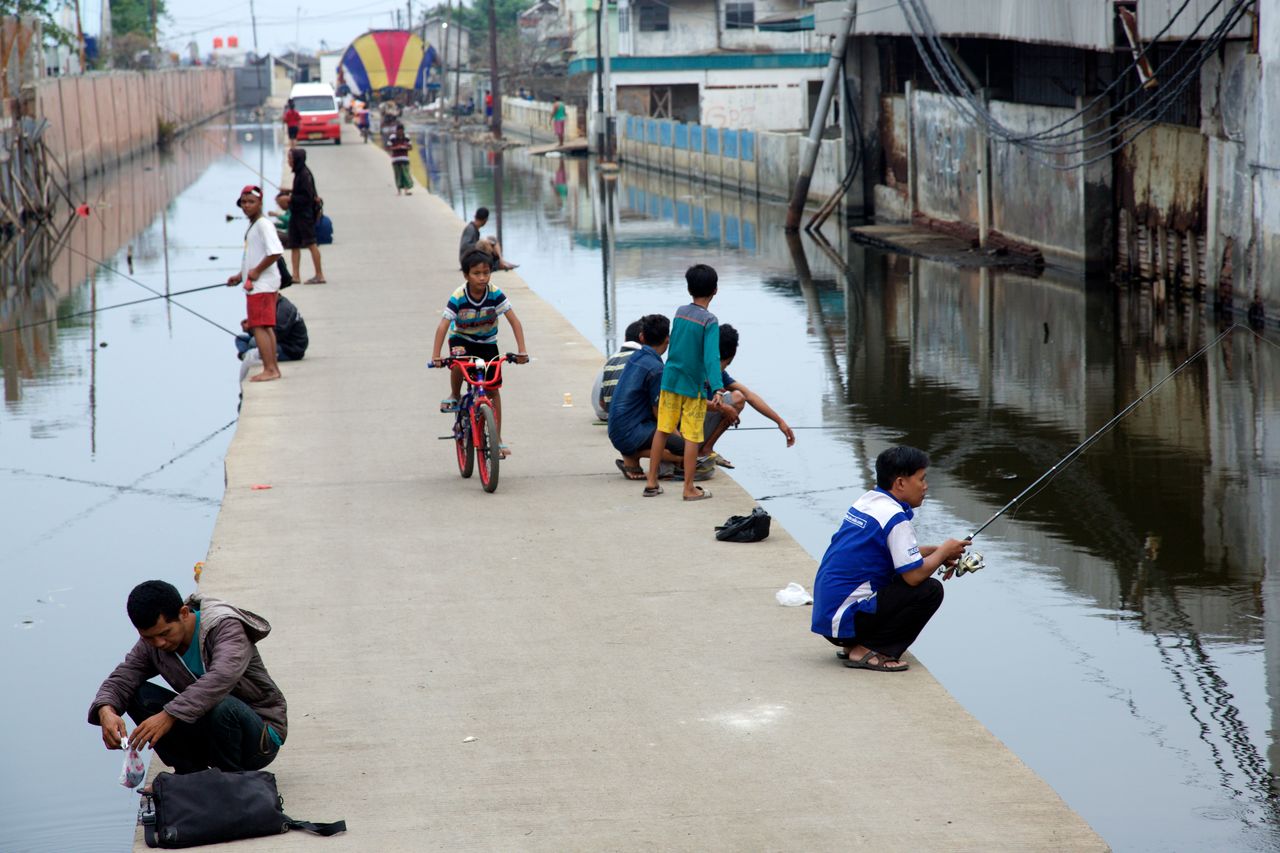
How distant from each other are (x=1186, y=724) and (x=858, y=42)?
27.9 m

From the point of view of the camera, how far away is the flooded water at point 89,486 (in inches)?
290

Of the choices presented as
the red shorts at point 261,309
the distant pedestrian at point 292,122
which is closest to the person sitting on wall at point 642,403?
the red shorts at point 261,309

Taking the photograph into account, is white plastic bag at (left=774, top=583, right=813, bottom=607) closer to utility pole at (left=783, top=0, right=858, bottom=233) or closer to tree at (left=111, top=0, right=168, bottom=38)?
utility pole at (left=783, top=0, right=858, bottom=233)

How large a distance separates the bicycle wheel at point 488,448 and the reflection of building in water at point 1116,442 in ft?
10.5

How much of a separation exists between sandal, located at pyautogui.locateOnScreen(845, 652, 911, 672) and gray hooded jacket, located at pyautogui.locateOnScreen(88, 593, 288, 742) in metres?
2.59

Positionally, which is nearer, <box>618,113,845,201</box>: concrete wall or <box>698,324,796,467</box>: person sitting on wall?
<box>698,324,796,467</box>: person sitting on wall

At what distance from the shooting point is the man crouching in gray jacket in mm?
5797

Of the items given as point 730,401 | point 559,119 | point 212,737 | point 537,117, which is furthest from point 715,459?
point 537,117

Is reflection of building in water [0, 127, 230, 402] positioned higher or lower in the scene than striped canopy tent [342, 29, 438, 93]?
lower

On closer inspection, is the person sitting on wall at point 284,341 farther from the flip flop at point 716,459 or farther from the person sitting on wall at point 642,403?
the flip flop at point 716,459

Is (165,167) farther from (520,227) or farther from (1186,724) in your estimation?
(1186,724)

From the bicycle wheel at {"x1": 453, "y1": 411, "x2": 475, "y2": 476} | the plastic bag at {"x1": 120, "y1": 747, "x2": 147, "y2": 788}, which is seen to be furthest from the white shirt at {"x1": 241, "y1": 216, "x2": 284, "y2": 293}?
the plastic bag at {"x1": 120, "y1": 747, "x2": 147, "y2": 788}

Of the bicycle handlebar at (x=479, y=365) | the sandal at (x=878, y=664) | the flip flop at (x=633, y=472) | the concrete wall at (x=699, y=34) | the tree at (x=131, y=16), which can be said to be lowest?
the sandal at (x=878, y=664)

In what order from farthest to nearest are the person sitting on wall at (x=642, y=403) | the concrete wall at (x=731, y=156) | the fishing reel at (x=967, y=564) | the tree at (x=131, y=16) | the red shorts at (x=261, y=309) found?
the tree at (x=131, y=16), the concrete wall at (x=731, y=156), the red shorts at (x=261, y=309), the person sitting on wall at (x=642, y=403), the fishing reel at (x=967, y=564)
